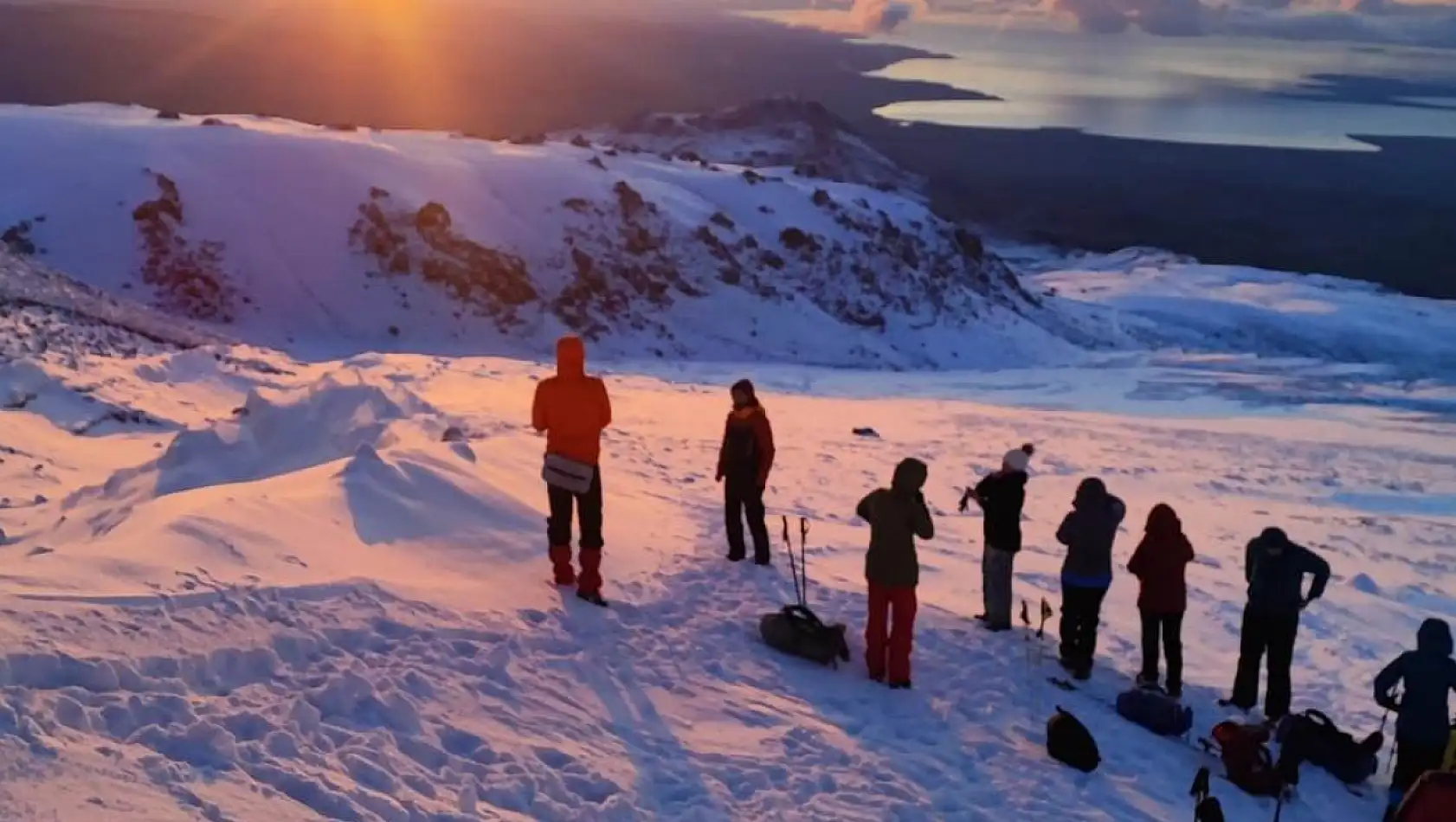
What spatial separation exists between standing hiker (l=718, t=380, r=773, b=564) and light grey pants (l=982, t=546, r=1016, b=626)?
1.83m

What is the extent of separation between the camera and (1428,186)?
336 feet

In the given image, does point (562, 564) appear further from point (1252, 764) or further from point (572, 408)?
point (1252, 764)

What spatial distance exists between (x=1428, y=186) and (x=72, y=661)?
11635 centimetres

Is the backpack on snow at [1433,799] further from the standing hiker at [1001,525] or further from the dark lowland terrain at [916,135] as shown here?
the dark lowland terrain at [916,135]

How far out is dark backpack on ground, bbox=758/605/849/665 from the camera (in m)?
8.51

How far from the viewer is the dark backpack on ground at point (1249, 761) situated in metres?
7.80

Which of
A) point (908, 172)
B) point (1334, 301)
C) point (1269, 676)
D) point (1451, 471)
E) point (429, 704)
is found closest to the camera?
point (429, 704)

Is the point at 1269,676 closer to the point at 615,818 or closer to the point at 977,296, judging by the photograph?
the point at 615,818

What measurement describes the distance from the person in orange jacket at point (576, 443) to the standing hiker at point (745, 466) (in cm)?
148

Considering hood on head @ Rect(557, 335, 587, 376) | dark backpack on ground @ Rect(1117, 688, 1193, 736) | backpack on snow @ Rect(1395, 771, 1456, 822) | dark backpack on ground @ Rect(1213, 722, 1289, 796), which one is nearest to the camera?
backpack on snow @ Rect(1395, 771, 1456, 822)

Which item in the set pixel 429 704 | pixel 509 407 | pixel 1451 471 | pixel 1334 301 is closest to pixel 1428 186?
pixel 1334 301

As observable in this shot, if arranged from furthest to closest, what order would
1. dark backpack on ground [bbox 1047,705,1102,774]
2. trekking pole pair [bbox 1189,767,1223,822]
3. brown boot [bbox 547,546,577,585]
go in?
brown boot [bbox 547,546,577,585] → dark backpack on ground [bbox 1047,705,1102,774] → trekking pole pair [bbox 1189,767,1223,822]

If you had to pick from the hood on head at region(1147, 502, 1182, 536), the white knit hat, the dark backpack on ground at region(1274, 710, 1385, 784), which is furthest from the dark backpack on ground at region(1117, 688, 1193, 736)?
the white knit hat

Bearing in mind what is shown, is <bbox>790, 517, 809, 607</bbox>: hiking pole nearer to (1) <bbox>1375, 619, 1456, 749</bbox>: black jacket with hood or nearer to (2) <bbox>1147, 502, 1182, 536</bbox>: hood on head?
(2) <bbox>1147, 502, 1182, 536</bbox>: hood on head
